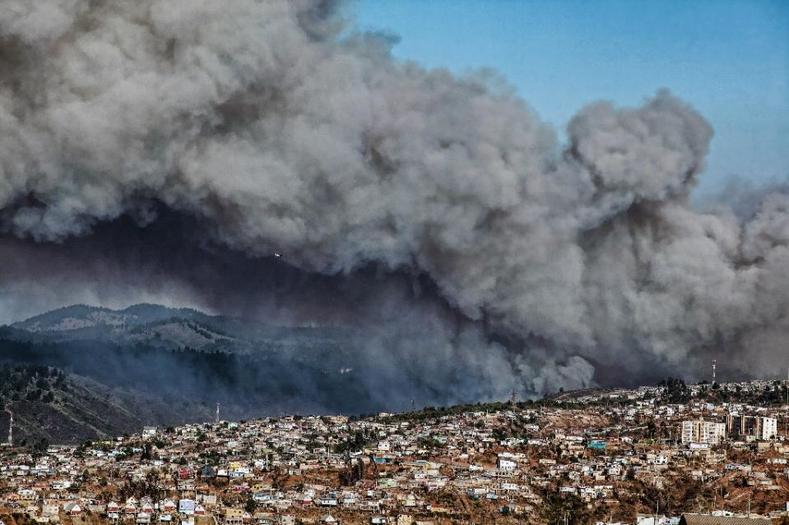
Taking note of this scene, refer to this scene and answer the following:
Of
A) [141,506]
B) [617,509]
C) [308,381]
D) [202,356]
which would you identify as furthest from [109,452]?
[202,356]

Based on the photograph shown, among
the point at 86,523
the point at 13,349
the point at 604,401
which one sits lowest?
the point at 86,523

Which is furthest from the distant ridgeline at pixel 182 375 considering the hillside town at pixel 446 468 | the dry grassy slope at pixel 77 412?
the hillside town at pixel 446 468

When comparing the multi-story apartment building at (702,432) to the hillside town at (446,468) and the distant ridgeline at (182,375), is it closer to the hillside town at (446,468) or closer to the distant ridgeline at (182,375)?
the hillside town at (446,468)

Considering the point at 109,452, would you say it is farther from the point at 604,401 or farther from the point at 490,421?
the point at 604,401

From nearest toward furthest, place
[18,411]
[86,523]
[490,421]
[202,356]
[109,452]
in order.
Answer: [86,523] → [109,452] → [490,421] → [18,411] → [202,356]

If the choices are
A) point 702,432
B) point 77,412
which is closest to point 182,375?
point 77,412

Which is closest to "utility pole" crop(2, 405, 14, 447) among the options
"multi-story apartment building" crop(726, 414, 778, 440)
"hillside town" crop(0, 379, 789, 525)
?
"hillside town" crop(0, 379, 789, 525)

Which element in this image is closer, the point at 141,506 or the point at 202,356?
the point at 141,506
